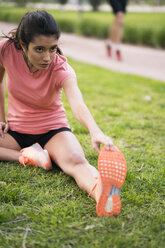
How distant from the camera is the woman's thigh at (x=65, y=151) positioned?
6.89 ft

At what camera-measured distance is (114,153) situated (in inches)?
66.9

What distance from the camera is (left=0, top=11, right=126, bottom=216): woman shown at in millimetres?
1916

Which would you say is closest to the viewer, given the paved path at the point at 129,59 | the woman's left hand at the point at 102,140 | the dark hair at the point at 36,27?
the woman's left hand at the point at 102,140

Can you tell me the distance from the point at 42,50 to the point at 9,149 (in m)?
0.79

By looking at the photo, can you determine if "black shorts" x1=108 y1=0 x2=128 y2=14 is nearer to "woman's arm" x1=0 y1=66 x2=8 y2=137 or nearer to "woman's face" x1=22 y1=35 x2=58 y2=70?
"woman's arm" x1=0 y1=66 x2=8 y2=137

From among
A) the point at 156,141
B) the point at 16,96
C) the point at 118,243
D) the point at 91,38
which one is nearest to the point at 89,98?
the point at 156,141

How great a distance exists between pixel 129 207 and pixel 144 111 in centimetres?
218

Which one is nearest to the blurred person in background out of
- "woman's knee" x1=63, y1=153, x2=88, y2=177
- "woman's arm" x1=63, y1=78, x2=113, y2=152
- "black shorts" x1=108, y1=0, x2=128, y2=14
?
"black shorts" x1=108, y1=0, x2=128, y2=14

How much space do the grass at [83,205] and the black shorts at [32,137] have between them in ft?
0.63

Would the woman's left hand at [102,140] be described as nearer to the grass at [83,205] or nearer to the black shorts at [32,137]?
the grass at [83,205]

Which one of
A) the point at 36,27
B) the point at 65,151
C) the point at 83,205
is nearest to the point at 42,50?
the point at 36,27

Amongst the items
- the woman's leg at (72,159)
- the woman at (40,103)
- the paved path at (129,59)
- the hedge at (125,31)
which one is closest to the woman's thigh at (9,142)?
the woman at (40,103)

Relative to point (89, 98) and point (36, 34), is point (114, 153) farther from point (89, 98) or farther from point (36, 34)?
point (89, 98)

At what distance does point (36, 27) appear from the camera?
1877 mm
